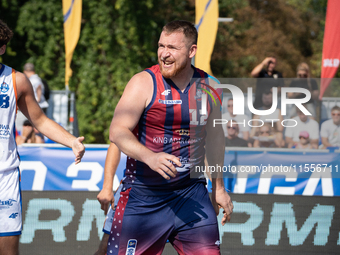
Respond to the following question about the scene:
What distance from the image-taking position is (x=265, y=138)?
7.25 metres

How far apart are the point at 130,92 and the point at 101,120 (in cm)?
1443

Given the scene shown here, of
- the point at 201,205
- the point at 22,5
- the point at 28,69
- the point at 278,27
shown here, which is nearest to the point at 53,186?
the point at 201,205

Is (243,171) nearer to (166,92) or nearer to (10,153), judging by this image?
(166,92)

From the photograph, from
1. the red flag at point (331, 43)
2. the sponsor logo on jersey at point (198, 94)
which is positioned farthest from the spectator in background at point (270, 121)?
the sponsor logo on jersey at point (198, 94)

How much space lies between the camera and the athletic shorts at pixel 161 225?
10.1ft

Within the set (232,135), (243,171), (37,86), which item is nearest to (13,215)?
(243,171)

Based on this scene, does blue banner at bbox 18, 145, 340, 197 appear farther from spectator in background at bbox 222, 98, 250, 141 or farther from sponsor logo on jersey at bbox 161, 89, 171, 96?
sponsor logo on jersey at bbox 161, 89, 171, 96

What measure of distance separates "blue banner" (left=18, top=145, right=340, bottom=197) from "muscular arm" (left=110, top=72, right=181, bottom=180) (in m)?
2.67

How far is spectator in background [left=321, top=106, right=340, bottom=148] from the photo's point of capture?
711cm

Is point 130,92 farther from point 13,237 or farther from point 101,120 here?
point 101,120

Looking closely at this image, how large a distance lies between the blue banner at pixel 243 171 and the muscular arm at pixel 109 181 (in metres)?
2.06

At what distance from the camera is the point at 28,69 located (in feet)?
Result: 31.1

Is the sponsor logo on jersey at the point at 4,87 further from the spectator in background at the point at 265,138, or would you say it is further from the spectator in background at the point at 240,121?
the spectator in background at the point at 265,138

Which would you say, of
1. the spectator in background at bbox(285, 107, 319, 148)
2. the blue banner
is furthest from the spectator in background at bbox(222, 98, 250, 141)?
the blue banner
